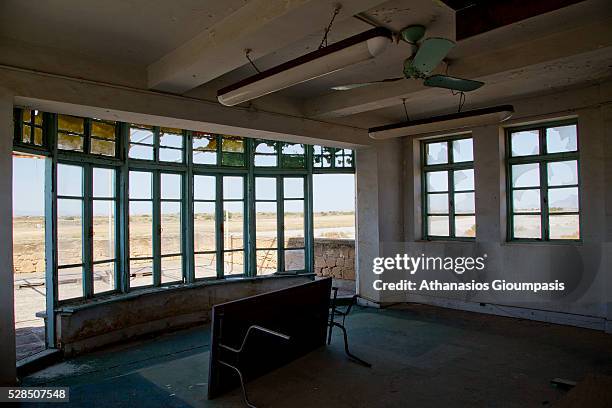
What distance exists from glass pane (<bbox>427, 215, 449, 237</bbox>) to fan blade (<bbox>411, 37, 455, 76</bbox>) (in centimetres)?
400

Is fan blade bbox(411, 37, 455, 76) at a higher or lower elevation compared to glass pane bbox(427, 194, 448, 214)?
higher

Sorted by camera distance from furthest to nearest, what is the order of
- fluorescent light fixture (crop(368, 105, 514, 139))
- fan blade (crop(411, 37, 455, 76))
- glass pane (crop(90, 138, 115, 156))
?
1. glass pane (crop(90, 138, 115, 156))
2. fluorescent light fixture (crop(368, 105, 514, 139))
3. fan blade (crop(411, 37, 455, 76))

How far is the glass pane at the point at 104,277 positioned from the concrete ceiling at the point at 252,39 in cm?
227

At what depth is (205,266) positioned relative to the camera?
601 centimetres

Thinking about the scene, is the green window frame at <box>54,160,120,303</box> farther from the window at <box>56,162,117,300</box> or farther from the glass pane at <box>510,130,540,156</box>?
the glass pane at <box>510,130,540,156</box>

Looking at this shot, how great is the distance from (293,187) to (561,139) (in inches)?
151

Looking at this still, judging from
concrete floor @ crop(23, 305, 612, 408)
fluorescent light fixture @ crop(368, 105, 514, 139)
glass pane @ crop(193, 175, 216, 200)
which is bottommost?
concrete floor @ crop(23, 305, 612, 408)

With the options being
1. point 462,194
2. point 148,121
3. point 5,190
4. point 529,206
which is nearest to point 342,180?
point 462,194

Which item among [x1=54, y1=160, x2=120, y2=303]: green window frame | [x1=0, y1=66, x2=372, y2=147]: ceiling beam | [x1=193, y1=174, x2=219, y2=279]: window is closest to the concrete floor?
[x1=54, y1=160, x2=120, y2=303]: green window frame

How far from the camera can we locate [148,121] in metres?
4.42

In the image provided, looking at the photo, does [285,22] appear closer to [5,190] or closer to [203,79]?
[203,79]

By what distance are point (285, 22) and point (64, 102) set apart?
219 cm

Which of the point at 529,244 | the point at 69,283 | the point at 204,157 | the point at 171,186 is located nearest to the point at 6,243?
the point at 69,283

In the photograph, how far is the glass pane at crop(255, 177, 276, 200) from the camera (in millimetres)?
6469
